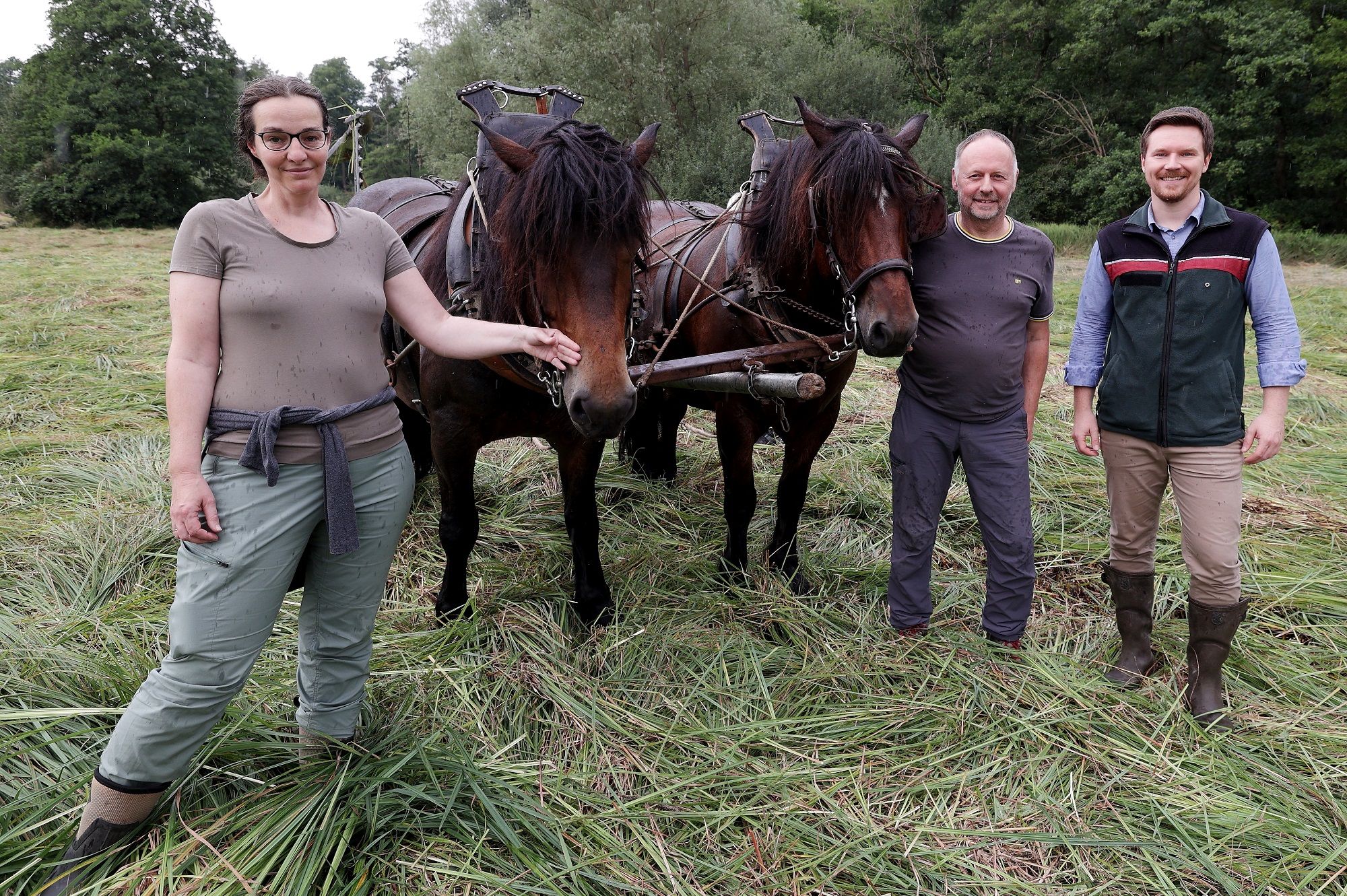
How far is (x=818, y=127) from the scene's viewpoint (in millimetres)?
2691

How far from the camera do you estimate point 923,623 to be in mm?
3033

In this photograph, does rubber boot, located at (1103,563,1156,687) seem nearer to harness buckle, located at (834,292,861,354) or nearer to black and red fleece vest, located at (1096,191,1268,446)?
black and red fleece vest, located at (1096,191,1268,446)

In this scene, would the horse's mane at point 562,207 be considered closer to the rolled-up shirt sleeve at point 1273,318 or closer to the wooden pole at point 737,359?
the wooden pole at point 737,359

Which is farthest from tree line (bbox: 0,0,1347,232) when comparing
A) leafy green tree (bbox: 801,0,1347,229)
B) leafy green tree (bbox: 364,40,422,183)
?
leafy green tree (bbox: 364,40,422,183)

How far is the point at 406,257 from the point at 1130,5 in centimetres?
2736

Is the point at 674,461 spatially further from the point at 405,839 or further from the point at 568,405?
the point at 405,839

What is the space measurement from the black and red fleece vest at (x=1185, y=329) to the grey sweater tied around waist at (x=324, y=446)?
2459 millimetres

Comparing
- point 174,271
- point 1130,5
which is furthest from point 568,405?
point 1130,5

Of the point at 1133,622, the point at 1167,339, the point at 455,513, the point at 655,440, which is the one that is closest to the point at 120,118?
the point at 655,440

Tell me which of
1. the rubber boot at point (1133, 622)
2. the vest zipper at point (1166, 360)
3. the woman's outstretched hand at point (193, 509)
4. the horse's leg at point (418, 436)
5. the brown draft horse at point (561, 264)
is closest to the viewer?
the woman's outstretched hand at point (193, 509)

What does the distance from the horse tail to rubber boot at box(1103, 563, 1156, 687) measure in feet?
7.81

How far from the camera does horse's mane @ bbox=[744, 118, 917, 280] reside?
2514 mm

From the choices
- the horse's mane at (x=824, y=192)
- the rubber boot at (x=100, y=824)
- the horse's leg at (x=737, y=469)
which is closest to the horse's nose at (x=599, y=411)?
the horse's mane at (x=824, y=192)

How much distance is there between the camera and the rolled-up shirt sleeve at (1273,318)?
2.41 m
